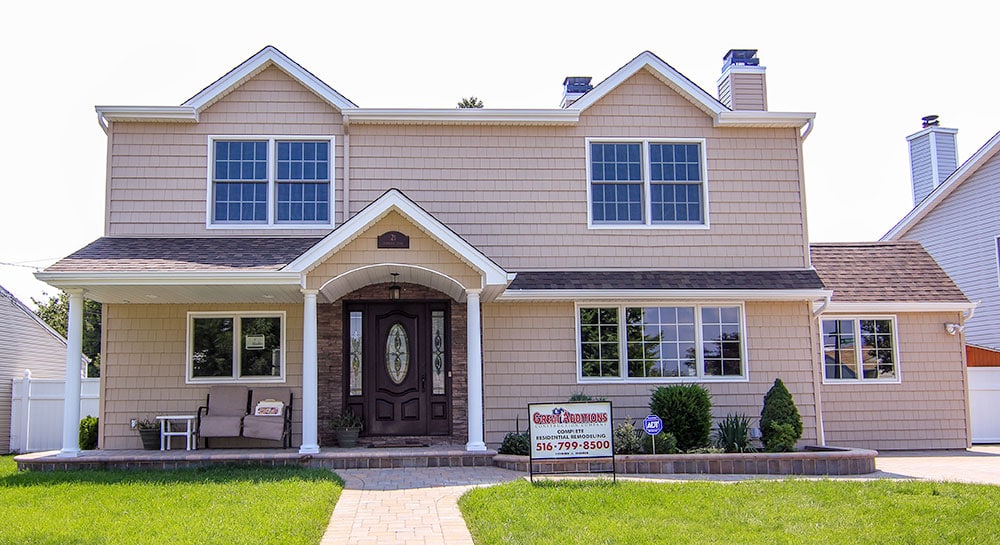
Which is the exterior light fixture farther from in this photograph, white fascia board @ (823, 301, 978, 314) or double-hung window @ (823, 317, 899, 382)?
double-hung window @ (823, 317, 899, 382)

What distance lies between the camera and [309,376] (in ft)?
41.1

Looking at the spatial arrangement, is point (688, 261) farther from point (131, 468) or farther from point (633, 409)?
point (131, 468)

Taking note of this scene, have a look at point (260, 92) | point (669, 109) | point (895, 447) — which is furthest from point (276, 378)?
point (895, 447)

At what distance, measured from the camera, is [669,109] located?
15281mm

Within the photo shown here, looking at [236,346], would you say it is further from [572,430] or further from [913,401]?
[913,401]

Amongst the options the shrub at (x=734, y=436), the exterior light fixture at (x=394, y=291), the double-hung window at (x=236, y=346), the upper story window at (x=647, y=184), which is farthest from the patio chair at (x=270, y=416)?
the shrub at (x=734, y=436)

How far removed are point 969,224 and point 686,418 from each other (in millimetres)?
12354

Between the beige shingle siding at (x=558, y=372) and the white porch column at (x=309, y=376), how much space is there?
291cm

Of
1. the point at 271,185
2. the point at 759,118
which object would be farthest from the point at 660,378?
the point at 271,185

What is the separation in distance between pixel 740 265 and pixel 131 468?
9893 millimetres

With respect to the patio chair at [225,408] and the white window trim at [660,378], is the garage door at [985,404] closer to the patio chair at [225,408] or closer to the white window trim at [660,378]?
the white window trim at [660,378]

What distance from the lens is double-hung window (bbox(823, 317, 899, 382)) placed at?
15.8 m

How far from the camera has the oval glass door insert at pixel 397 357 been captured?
14.4m

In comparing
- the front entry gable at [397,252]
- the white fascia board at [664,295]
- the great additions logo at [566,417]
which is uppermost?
the front entry gable at [397,252]
